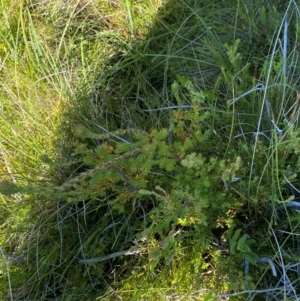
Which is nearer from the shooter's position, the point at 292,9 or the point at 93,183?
the point at 93,183

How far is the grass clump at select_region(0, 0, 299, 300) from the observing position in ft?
3.27

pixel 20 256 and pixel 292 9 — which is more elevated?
pixel 292 9

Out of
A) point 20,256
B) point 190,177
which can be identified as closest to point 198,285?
point 190,177

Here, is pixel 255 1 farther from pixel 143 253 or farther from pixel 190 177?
pixel 143 253

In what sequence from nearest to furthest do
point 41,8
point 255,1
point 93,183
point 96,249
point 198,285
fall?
point 93,183, point 198,285, point 96,249, point 255,1, point 41,8

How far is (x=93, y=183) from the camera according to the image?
94 cm

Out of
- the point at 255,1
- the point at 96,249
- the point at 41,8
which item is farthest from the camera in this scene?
the point at 41,8

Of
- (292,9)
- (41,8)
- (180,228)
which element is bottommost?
(180,228)

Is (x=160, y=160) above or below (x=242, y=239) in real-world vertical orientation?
above

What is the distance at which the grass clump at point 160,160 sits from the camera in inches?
39.2

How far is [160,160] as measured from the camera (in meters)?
0.96

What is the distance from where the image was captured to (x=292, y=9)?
1.29m

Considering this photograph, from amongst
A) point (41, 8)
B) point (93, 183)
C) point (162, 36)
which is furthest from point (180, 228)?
point (41, 8)

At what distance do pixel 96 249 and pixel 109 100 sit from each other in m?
0.45
